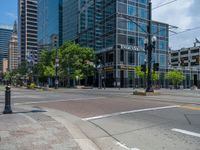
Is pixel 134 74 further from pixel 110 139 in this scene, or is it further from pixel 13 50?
pixel 13 50

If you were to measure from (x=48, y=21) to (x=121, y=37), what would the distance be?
67624mm

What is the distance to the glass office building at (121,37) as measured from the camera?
275 ft

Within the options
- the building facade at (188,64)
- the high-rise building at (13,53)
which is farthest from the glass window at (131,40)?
the high-rise building at (13,53)

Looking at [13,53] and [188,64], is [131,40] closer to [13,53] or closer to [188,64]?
[188,64]

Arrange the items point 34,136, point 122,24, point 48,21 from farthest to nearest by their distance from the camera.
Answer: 1. point 48,21
2. point 122,24
3. point 34,136

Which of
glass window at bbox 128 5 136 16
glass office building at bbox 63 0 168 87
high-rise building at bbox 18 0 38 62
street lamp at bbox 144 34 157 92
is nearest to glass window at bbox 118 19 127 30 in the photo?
glass office building at bbox 63 0 168 87

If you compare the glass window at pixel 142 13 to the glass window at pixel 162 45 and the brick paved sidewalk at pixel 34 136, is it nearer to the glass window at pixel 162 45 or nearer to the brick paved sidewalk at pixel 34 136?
the glass window at pixel 162 45

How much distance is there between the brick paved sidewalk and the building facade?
263 ft

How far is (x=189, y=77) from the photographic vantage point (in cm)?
11369

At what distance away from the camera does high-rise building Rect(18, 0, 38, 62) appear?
163625 mm

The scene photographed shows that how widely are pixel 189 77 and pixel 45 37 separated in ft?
224

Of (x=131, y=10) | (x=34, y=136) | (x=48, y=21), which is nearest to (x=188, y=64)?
(x=48, y=21)

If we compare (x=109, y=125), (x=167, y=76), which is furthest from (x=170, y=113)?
(x=167, y=76)

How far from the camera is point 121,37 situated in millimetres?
84188
